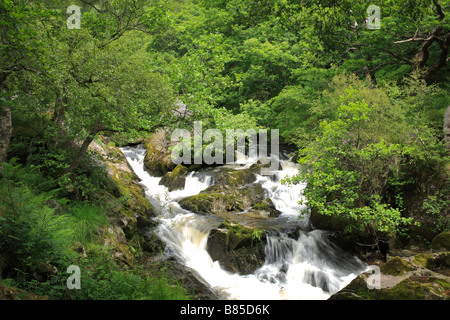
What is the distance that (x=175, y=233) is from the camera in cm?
1005

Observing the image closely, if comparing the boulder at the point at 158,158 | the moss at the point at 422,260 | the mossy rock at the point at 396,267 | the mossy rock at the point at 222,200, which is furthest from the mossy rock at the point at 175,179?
the moss at the point at 422,260

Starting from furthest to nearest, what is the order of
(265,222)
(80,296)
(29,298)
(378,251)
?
1. (265,222)
2. (378,251)
3. (80,296)
4. (29,298)

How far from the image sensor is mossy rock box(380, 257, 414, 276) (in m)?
6.38

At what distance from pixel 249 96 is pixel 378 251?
60.0 feet

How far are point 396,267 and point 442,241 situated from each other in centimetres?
297

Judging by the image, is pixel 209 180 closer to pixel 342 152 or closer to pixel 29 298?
pixel 342 152

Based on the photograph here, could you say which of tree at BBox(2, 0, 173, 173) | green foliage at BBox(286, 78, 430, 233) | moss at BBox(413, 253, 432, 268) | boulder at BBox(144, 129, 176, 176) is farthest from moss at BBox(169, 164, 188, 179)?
moss at BBox(413, 253, 432, 268)

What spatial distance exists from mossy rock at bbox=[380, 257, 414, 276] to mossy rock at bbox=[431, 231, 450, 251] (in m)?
2.64

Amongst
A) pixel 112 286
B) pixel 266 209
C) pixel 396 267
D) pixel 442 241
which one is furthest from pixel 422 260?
pixel 112 286

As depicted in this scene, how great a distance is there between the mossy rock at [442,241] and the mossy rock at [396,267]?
2.64 meters

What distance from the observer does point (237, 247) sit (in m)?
9.18

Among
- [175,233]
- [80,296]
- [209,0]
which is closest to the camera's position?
A: [80,296]

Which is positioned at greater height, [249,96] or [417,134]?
[249,96]
